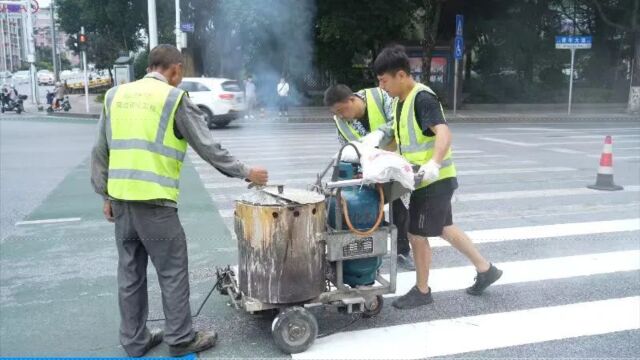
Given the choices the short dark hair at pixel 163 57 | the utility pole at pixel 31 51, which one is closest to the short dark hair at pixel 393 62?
the short dark hair at pixel 163 57

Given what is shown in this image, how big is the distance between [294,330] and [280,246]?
0.50 m

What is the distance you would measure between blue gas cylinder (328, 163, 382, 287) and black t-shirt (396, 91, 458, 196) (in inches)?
17.9

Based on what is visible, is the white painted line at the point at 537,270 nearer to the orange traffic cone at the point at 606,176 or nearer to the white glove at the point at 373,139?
the white glove at the point at 373,139

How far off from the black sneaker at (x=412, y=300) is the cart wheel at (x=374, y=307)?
0.58ft

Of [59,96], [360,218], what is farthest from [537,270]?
[59,96]

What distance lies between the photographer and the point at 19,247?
5562mm

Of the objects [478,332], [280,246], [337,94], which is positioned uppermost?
[337,94]

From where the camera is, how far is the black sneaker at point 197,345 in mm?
3318

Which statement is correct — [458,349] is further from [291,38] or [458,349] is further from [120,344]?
[291,38]

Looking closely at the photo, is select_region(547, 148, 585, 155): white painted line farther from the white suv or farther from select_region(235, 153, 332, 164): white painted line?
the white suv

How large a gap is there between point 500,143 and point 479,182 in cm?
514

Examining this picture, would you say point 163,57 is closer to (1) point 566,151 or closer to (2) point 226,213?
(2) point 226,213

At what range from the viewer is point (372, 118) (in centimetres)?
440

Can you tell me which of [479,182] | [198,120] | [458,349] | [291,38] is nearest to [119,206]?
[198,120]
